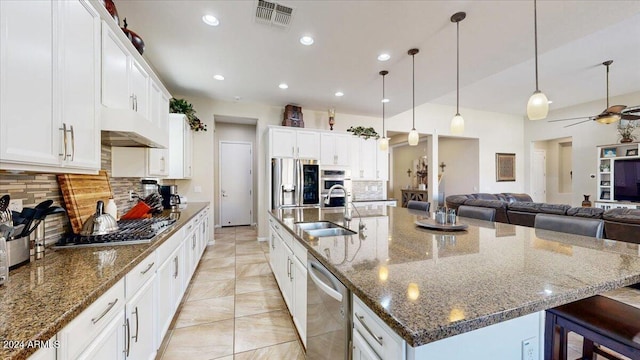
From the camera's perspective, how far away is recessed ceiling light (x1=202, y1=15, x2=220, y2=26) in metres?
2.30

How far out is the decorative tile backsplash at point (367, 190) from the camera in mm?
5543

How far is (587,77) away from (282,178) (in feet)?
19.9

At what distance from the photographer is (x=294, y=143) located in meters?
4.71

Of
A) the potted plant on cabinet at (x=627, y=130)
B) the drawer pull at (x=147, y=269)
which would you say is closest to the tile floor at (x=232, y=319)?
the drawer pull at (x=147, y=269)

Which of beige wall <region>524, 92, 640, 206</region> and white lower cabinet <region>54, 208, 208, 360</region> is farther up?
beige wall <region>524, 92, 640, 206</region>

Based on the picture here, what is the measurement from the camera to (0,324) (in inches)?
28.0

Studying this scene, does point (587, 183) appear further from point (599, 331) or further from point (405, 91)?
point (599, 331)

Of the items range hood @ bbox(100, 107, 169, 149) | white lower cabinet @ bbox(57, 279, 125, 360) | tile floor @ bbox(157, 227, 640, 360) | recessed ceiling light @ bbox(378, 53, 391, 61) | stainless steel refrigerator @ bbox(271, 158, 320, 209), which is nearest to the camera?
white lower cabinet @ bbox(57, 279, 125, 360)

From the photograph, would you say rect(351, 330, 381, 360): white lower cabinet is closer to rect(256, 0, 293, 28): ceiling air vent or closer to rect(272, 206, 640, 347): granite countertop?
rect(272, 206, 640, 347): granite countertop

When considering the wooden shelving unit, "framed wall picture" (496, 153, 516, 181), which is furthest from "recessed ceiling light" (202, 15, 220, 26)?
the wooden shelving unit

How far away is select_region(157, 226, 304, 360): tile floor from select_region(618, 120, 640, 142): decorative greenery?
7904 millimetres

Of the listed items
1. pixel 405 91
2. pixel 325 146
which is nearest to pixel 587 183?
pixel 405 91

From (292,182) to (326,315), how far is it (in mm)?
3378

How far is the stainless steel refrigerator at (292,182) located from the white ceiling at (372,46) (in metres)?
1.27
